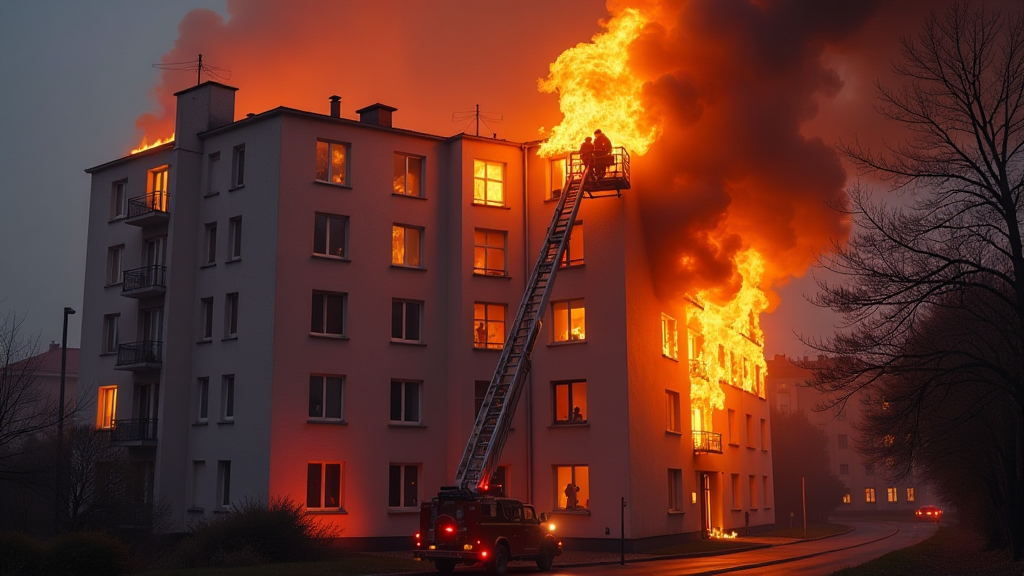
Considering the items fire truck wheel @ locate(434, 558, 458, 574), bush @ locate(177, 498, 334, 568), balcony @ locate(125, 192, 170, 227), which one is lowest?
fire truck wheel @ locate(434, 558, 458, 574)

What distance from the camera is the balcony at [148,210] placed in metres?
40.0

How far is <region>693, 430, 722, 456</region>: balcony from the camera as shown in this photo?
149 feet

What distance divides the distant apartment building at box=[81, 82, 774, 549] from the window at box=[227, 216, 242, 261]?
0.22ft

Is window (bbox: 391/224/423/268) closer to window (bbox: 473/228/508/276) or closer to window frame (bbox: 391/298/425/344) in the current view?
window frame (bbox: 391/298/425/344)

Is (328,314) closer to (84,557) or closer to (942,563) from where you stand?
(84,557)

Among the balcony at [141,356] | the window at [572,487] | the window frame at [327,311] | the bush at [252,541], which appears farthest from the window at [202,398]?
the window at [572,487]

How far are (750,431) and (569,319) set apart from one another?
21.2 meters

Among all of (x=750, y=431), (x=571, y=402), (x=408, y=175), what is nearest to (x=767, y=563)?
(x=571, y=402)

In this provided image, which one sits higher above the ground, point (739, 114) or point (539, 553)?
point (739, 114)

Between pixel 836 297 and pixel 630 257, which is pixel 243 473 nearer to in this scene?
Answer: pixel 630 257

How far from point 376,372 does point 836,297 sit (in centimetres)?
1815

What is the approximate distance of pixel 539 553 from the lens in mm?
29469

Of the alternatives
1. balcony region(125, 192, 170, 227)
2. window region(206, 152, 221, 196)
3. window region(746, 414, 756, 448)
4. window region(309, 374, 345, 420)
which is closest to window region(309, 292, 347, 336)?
window region(309, 374, 345, 420)

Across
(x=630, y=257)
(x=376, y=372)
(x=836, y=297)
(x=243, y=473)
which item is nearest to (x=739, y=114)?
(x=630, y=257)
